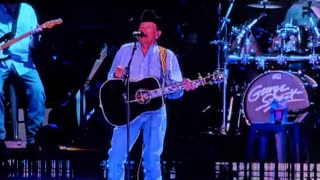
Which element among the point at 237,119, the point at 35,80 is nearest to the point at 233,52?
the point at 237,119

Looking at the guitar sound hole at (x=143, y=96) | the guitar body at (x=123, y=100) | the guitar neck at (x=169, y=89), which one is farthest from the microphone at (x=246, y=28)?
the guitar sound hole at (x=143, y=96)

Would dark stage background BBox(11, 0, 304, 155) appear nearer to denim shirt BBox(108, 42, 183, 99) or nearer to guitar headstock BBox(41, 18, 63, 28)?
guitar headstock BBox(41, 18, 63, 28)

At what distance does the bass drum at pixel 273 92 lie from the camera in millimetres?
9812

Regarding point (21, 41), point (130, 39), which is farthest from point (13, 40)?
point (130, 39)

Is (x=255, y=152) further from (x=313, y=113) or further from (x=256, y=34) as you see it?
(x=256, y=34)

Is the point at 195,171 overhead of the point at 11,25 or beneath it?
beneath

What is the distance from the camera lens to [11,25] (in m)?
9.66

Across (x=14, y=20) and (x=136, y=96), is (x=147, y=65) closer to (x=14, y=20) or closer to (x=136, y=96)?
(x=136, y=96)

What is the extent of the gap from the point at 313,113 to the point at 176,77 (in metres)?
2.52

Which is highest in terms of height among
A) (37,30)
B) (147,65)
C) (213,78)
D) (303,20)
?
(303,20)

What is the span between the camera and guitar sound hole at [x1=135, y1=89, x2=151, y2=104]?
807 centimetres

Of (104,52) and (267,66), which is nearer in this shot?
(104,52)

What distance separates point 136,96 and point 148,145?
0.60m

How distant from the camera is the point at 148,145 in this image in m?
8.17
